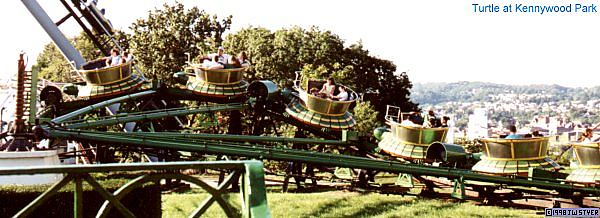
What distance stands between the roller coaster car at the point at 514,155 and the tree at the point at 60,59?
93.7 ft

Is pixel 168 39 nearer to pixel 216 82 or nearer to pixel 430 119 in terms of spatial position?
pixel 216 82

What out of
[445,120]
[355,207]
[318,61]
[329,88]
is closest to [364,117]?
[318,61]

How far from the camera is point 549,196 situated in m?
11.9

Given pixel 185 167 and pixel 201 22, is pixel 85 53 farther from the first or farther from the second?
pixel 185 167

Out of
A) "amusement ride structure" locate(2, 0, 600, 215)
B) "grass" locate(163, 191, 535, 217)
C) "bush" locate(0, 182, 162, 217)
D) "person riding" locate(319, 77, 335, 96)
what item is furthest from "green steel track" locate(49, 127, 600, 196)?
"person riding" locate(319, 77, 335, 96)

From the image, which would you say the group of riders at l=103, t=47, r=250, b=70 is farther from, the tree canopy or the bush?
the tree canopy

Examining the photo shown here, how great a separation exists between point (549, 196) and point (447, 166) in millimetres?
1905

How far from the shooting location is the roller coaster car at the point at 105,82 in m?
16.0

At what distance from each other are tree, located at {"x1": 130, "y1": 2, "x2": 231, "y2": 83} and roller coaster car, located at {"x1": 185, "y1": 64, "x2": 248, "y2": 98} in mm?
16149

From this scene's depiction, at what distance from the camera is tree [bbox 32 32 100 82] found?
47000mm

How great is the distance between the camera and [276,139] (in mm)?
14586

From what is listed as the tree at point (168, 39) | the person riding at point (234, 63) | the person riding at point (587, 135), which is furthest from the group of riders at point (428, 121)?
the tree at point (168, 39)

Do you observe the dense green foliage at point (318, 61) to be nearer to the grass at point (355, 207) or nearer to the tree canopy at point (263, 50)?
the tree canopy at point (263, 50)

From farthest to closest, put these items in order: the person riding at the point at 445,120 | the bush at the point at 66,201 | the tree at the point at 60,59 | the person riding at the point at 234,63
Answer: the tree at the point at 60,59 → the person riding at the point at 234,63 → the person riding at the point at 445,120 → the bush at the point at 66,201
